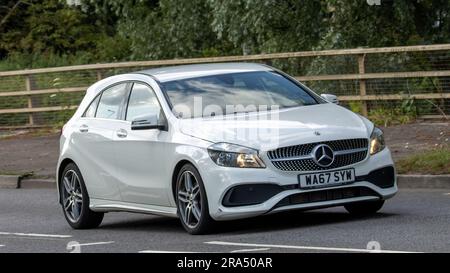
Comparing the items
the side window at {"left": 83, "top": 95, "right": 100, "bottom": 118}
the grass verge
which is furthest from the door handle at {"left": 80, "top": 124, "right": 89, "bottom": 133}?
the grass verge

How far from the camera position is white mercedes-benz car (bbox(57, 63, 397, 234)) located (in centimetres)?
1234

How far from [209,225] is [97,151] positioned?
2.23 m

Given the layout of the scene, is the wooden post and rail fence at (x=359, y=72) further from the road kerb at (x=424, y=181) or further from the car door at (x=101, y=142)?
the car door at (x=101, y=142)

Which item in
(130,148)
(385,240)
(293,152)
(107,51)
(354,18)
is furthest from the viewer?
(107,51)

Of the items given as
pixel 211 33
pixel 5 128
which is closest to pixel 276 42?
pixel 211 33

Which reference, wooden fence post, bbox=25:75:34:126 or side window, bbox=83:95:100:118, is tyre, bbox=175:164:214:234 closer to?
side window, bbox=83:95:100:118

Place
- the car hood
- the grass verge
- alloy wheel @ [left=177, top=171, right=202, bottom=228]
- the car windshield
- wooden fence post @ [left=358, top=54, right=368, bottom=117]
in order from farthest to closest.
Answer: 1. wooden fence post @ [left=358, top=54, right=368, bottom=117]
2. the grass verge
3. the car windshield
4. alloy wheel @ [left=177, top=171, right=202, bottom=228]
5. the car hood

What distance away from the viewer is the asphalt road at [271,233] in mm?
11289

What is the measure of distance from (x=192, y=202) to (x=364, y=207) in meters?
1.86

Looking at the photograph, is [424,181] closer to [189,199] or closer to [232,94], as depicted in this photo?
[232,94]

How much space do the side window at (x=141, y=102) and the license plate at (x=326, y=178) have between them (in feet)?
6.35

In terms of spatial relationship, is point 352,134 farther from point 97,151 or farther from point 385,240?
point 97,151

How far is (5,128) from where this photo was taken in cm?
3061

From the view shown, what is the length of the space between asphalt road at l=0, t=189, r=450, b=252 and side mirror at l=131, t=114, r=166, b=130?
105 cm
